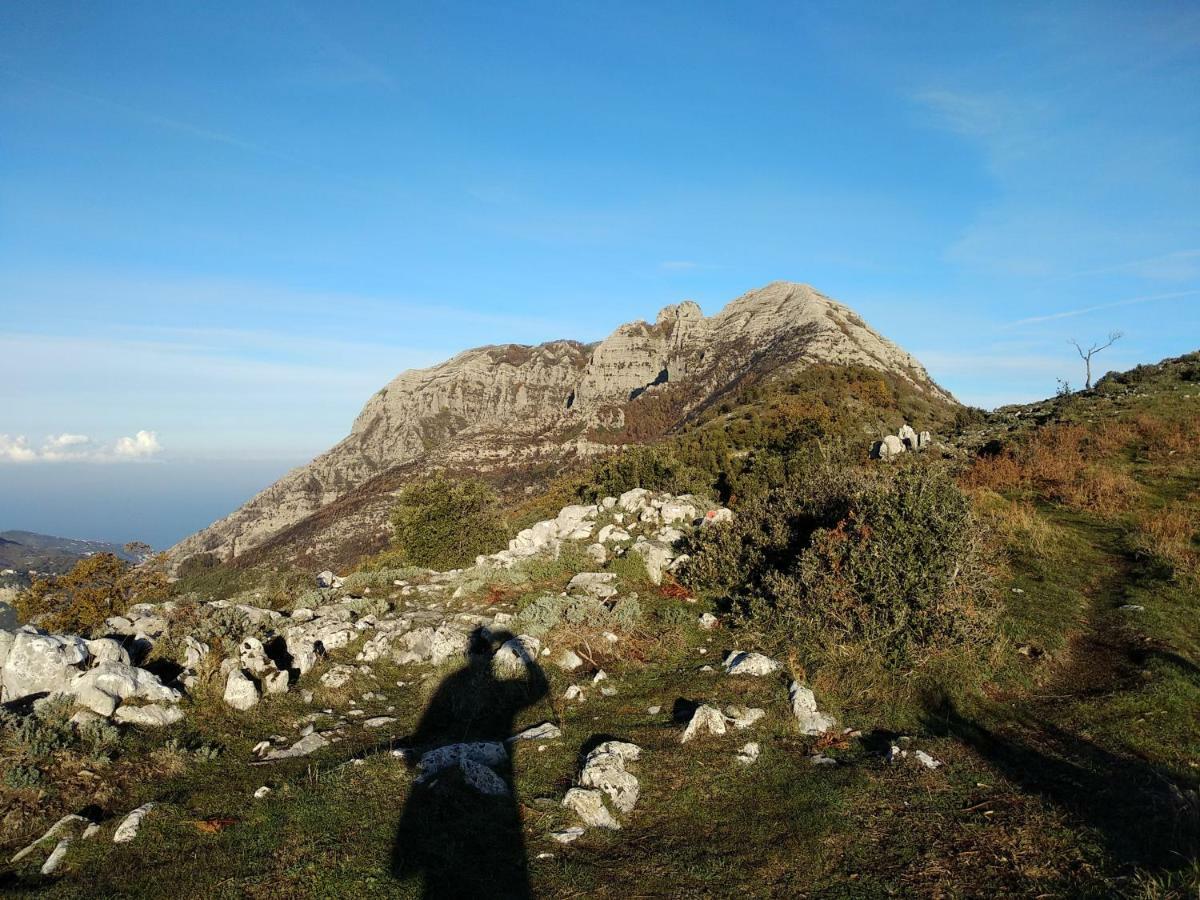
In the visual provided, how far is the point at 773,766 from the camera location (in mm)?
7926

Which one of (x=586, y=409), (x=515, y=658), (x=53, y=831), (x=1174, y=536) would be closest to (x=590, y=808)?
(x=515, y=658)

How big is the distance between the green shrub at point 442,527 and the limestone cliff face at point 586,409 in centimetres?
5861

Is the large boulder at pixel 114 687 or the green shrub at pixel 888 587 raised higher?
the green shrub at pixel 888 587

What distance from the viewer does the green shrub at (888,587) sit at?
10.2 meters

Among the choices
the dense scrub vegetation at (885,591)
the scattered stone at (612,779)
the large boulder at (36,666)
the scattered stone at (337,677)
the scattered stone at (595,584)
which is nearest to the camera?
the scattered stone at (612,779)

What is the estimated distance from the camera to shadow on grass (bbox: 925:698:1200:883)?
18.4 ft

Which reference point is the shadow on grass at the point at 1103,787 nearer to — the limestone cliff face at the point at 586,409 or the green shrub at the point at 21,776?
the green shrub at the point at 21,776

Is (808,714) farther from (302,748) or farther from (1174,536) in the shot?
(1174,536)

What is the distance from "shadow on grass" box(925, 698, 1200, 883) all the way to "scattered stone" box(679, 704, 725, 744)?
298 cm

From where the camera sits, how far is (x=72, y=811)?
725 cm

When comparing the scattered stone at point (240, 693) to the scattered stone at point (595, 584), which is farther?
the scattered stone at point (595, 584)

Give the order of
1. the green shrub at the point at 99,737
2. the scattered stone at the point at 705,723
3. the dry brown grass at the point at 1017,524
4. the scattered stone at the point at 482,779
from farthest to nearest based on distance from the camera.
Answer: the dry brown grass at the point at 1017,524 → the scattered stone at the point at 705,723 → the green shrub at the point at 99,737 → the scattered stone at the point at 482,779

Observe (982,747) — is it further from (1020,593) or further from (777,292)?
(777,292)

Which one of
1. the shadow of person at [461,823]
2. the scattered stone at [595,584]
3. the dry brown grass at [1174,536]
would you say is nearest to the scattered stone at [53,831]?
the shadow of person at [461,823]
